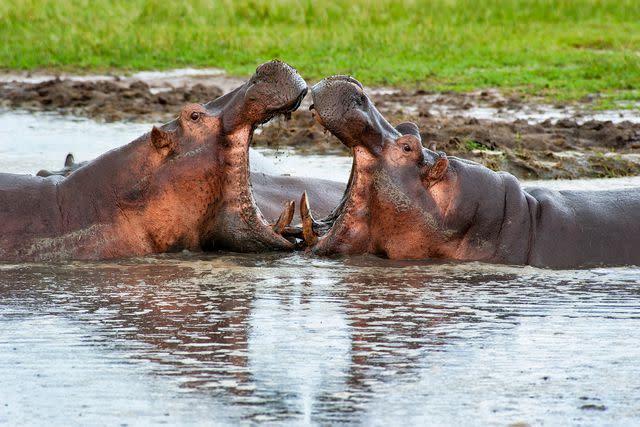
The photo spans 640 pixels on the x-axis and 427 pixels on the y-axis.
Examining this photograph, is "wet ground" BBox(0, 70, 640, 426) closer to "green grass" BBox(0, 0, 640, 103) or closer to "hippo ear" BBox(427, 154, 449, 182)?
"hippo ear" BBox(427, 154, 449, 182)

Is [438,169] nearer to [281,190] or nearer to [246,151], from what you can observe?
[246,151]

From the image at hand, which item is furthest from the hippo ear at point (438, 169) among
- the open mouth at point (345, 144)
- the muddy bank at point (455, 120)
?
the muddy bank at point (455, 120)

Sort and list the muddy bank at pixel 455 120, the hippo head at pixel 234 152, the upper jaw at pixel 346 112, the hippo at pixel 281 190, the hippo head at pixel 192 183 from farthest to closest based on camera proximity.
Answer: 1. the muddy bank at pixel 455 120
2. the hippo at pixel 281 190
3. the hippo head at pixel 192 183
4. the hippo head at pixel 234 152
5. the upper jaw at pixel 346 112

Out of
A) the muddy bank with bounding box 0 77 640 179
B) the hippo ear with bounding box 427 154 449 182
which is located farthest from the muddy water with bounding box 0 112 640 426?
the muddy bank with bounding box 0 77 640 179

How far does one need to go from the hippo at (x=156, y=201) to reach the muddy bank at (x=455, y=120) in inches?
71.6

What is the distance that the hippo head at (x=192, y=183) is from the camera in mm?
6043

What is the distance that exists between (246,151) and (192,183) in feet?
0.90

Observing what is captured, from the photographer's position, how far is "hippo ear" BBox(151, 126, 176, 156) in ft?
19.9

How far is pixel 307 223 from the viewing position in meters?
6.05

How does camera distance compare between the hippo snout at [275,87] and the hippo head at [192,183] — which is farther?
the hippo head at [192,183]

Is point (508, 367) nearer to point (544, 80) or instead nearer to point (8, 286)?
point (8, 286)

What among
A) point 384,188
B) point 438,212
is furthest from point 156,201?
point 438,212

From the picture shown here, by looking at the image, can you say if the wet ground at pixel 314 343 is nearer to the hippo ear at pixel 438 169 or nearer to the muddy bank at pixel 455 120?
the hippo ear at pixel 438 169

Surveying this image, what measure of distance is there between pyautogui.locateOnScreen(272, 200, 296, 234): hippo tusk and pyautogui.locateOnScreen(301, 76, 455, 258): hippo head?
0.31ft
